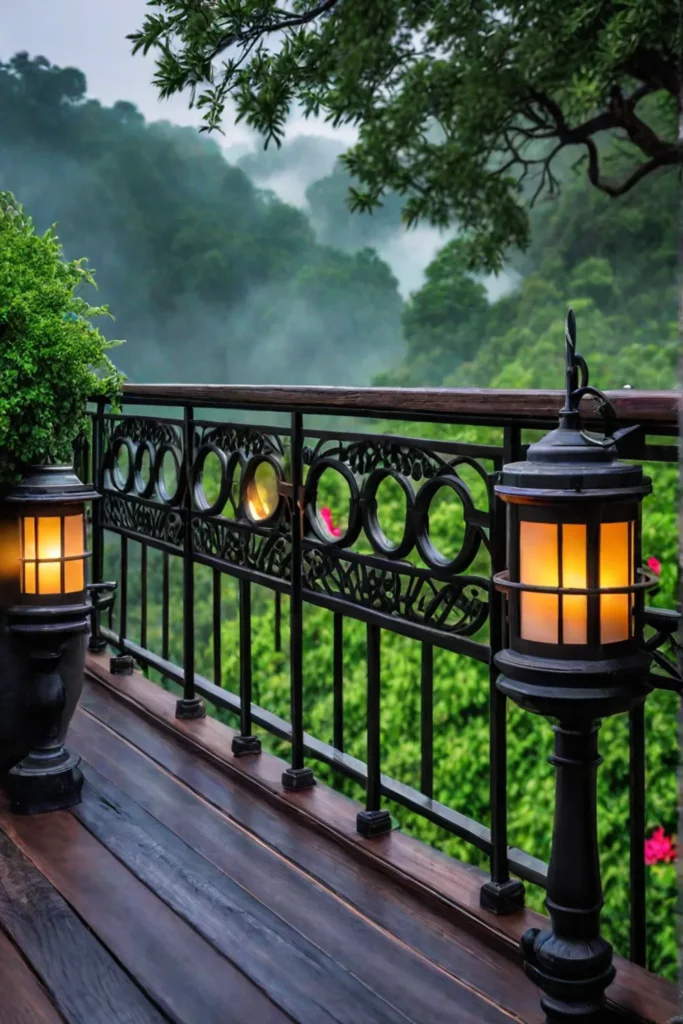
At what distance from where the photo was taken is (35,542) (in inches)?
83.5

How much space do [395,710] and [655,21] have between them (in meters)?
5.04

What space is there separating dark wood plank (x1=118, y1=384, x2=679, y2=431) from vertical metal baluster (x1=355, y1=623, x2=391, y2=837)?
424 mm

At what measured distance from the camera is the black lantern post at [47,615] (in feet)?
6.88

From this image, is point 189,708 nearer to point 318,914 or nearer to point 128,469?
point 128,469

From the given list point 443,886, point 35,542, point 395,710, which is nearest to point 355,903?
point 443,886

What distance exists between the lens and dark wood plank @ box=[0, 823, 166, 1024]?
55.0 inches

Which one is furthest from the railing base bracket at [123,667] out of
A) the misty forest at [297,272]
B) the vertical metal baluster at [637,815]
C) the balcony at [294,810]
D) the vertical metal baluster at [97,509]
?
the misty forest at [297,272]

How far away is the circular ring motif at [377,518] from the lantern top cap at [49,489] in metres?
0.62

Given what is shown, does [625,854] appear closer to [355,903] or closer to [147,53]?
[355,903]

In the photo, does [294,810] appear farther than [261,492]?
No

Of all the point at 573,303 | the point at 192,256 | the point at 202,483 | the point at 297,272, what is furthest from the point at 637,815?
the point at 192,256

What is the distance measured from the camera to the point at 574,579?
4.00 ft

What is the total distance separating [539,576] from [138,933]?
87 cm

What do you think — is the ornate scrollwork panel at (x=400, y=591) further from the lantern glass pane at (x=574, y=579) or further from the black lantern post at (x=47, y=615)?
the black lantern post at (x=47, y=615)
